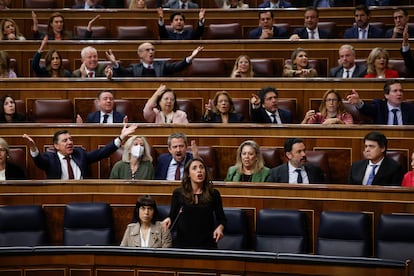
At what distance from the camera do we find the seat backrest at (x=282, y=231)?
14.5 ft

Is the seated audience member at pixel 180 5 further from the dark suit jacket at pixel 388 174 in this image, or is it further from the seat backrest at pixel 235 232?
the seat backrest at pixel 235 232

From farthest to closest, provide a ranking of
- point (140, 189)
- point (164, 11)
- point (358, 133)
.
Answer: point (164, 11)
point (358, 133)
point (140, 189)

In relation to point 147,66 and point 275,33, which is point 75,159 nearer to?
point 147,66

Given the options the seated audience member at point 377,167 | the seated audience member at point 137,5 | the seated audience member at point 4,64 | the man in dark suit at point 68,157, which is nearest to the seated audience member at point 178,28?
the seated audience member at point 137,5

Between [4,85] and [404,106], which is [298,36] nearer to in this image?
[404,106]

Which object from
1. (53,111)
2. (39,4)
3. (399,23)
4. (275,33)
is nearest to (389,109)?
(399,23)

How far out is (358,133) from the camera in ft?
16.8

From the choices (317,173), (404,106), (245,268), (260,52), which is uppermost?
(260,52)

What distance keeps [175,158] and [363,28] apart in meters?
2.12

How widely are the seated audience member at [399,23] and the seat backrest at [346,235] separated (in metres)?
2.35

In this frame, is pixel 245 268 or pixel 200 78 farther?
pixel 200 78

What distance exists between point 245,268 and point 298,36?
2983 millimetres

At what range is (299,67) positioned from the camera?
6.00 metres

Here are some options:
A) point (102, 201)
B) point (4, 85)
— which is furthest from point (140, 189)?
point (4, 85)
